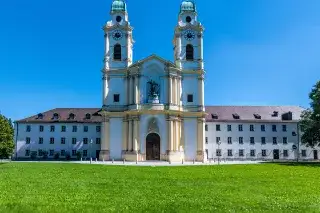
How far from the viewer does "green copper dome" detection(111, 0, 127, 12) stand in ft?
213

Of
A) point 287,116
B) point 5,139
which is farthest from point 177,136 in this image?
point 287,116

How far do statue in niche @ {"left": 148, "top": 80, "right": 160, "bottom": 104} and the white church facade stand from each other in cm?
10

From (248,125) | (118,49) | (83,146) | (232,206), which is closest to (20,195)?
(232,206)

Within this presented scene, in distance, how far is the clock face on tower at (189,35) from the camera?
209 feet

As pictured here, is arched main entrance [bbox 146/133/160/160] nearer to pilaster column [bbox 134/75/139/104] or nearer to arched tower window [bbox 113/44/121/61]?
pilaster column [bbox 134/75/139/104]

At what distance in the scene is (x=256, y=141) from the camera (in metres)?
71.9

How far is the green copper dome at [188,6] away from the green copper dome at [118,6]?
10.3 metres

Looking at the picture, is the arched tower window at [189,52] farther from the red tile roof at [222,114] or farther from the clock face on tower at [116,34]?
the red tile roof at [222,114]

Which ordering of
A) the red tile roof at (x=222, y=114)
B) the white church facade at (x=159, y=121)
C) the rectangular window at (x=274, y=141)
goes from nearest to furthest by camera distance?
the white church facade at (x=159, y=121) → the rectangular window at (x=274, y=141) → the red tile roof at (x=222, y=114)

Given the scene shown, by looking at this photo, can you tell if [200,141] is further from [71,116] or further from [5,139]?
[5,139]

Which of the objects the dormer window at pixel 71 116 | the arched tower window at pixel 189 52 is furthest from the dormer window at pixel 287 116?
the dormer window at pixel 71 116

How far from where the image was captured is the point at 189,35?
210 feet

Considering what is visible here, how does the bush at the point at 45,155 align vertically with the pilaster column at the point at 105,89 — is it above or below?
below

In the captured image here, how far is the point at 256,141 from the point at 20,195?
6114 cm
